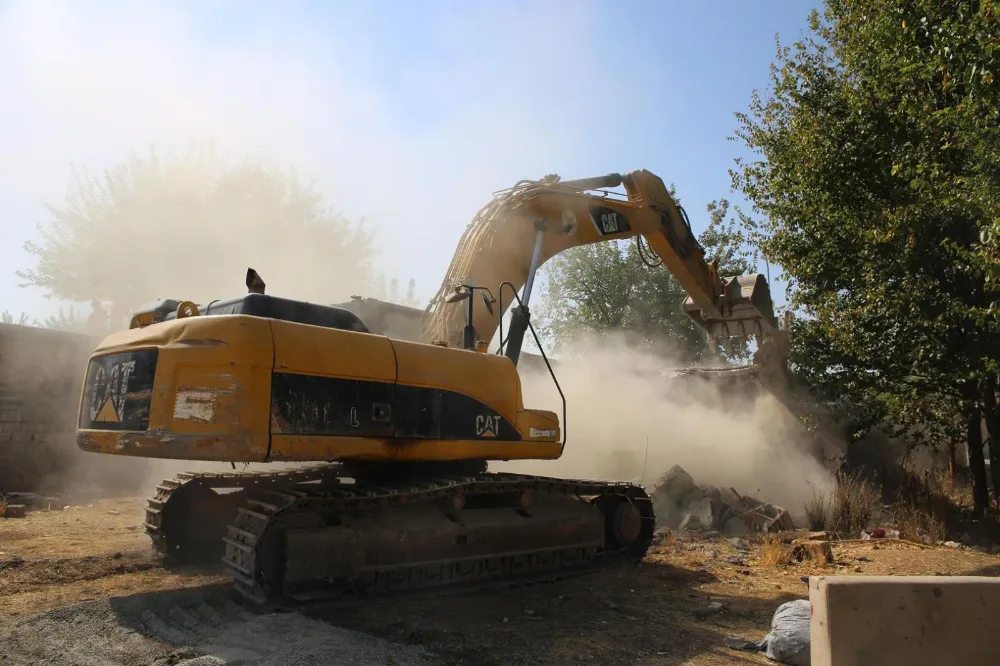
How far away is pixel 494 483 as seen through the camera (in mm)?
6293

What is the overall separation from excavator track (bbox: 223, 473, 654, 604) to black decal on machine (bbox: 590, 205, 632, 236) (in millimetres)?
3084

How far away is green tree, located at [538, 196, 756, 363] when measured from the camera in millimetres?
29422

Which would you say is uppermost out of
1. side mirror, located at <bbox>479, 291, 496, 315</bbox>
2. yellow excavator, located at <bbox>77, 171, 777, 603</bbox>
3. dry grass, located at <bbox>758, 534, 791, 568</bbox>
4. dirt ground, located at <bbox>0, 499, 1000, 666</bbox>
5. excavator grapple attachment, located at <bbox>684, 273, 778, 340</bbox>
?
excavator grapple attachment, located at <bbox>684, 273, 778, 340</bbox>

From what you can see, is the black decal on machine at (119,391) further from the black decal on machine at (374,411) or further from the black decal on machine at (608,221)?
the black decal on machine at (608,221)

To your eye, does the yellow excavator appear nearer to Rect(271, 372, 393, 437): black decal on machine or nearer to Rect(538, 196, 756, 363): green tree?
Rect(271, 372, 393, 437): black decal on machine

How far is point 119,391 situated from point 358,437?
170 cm

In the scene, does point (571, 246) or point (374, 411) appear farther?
point (571, 246)

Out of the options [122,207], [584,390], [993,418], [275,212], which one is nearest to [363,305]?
[584,390]

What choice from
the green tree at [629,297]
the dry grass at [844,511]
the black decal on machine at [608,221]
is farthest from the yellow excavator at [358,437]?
the green tree at [629,297]

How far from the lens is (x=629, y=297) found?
31.5 meters

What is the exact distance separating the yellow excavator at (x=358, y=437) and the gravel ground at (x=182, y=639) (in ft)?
1.29

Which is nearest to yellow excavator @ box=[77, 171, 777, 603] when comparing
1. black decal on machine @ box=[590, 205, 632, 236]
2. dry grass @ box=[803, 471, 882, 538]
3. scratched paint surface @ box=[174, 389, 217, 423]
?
scratched paint surface @ box=[174, 389, 217, 423]

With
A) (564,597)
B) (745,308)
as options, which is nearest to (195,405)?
(564,597)

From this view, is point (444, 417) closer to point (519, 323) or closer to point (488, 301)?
point (488, 301)
